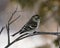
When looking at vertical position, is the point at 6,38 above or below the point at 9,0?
below

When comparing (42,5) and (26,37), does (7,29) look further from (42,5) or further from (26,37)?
(42,5)

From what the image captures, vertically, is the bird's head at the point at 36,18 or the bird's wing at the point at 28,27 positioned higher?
the bird's head at the point at 36,18

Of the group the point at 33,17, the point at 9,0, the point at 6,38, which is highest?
the point at 9,0

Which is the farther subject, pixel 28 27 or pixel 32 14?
pixel 32 14

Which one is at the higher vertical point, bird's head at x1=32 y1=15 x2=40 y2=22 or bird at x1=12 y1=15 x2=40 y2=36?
bird's head at x1=32 y1=15 x2=40 y2=22

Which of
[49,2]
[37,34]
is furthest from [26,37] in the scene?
[49,2]

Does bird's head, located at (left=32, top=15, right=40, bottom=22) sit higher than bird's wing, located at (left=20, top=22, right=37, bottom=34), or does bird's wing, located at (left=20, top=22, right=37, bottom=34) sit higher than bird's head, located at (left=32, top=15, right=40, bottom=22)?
bird's head, located at (left=32, top=15, right=40, bottom=22)

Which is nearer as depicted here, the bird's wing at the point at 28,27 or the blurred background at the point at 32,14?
the bird's wing at the point at 28,27

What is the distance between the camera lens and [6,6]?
5.89ft

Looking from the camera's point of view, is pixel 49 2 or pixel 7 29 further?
pixel 49 2

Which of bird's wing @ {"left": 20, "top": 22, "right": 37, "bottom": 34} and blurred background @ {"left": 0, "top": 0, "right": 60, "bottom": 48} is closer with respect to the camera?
bird's wing @ {"left": 20, "top": 22, "right": 37, "bottom": 34}

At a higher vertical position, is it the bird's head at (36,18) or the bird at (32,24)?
the bird's head at (36,18)

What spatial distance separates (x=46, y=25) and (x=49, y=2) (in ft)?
0.62

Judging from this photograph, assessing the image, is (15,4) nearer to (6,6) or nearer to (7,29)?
(6,6)
